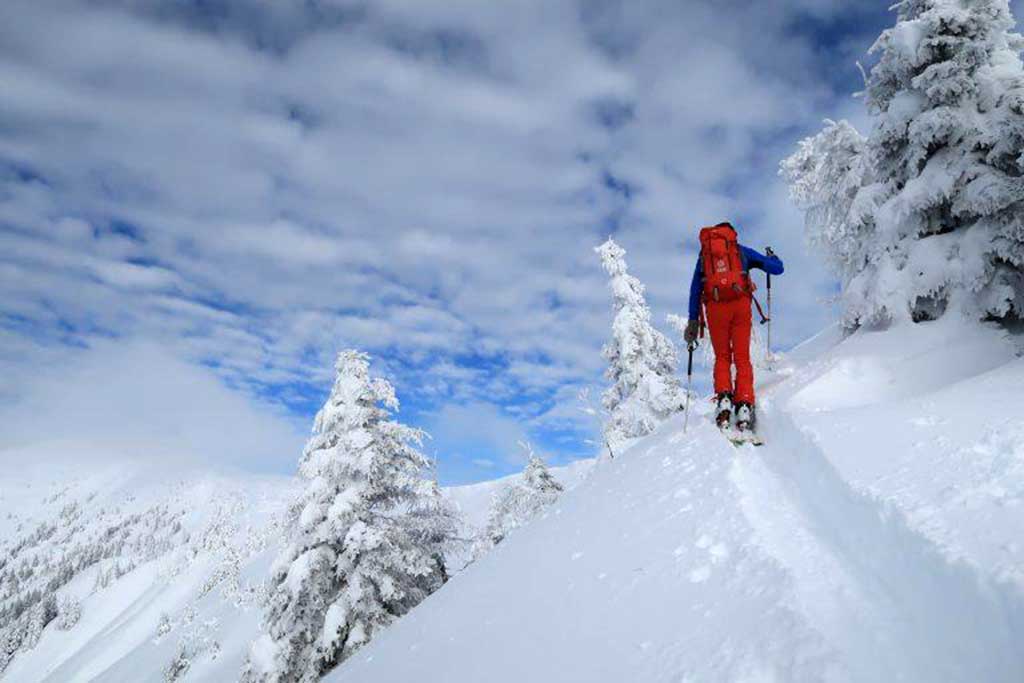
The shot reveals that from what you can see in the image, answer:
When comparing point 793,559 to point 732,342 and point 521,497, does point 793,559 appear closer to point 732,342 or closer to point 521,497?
point 732,342

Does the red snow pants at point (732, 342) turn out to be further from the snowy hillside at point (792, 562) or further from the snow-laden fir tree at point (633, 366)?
the snow-laden fir tree at point (633, 366)

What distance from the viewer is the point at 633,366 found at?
2148cm

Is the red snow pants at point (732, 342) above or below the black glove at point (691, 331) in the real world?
below

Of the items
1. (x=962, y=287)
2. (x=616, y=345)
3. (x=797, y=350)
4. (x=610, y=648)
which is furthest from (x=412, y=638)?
(x=616, y=345)

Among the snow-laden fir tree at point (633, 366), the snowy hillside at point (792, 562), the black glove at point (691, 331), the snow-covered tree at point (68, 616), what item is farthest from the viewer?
the snow-covered tree at point (68, 616)

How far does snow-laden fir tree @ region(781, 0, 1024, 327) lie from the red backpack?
2.90 meters

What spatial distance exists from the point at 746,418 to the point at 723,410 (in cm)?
34

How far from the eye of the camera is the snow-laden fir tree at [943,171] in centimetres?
853

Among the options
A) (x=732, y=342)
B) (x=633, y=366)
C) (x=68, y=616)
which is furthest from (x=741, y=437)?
(x=68, y=616)

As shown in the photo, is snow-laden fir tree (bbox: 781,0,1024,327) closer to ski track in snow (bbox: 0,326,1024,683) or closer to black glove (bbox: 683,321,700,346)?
ski track in snow (bbox: 0,326,1024,683)

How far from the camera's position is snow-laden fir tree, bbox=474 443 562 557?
79.3 ft

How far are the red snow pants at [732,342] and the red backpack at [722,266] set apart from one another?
0.51 ft

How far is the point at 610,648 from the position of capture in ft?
13.1

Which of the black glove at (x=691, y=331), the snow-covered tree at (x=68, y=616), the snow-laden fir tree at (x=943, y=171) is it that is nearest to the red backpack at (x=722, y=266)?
the black glove at (x=691, y=331)
